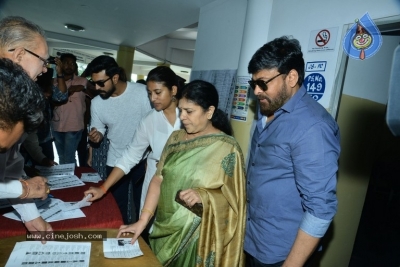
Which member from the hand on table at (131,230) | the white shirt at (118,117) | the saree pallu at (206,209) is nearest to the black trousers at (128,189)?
the white shirt at (118,117)

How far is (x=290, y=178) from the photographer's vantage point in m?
1.25

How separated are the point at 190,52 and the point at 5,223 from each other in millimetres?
10420

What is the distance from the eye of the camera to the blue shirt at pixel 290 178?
1.10 metres

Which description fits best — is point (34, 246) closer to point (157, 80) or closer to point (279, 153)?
point (279, 153)

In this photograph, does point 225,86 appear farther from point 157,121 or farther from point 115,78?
point 157,121

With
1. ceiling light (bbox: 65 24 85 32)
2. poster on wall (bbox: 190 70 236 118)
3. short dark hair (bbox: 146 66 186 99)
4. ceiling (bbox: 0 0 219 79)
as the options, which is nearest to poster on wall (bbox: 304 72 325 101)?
short dark hair (bbox: 146 66 186 99)

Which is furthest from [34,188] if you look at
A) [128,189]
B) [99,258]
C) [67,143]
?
[67,143]

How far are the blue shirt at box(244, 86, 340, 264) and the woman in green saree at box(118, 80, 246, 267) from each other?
0.30ft

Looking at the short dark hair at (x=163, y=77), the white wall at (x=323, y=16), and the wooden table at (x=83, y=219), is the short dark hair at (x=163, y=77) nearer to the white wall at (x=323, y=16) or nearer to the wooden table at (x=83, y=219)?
the wooden table at (x=83, y=219)

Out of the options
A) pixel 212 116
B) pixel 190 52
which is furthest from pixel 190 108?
pixel 190 52

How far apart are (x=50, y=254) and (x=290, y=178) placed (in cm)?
99

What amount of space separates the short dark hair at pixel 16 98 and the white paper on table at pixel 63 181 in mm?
1074

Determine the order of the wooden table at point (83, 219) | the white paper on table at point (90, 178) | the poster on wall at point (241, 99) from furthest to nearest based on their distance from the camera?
the poster on wall at point (241, 99) → the white paper on table at point (90, 178) → the wooden table at point (83, 219)

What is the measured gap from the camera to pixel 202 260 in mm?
1418
